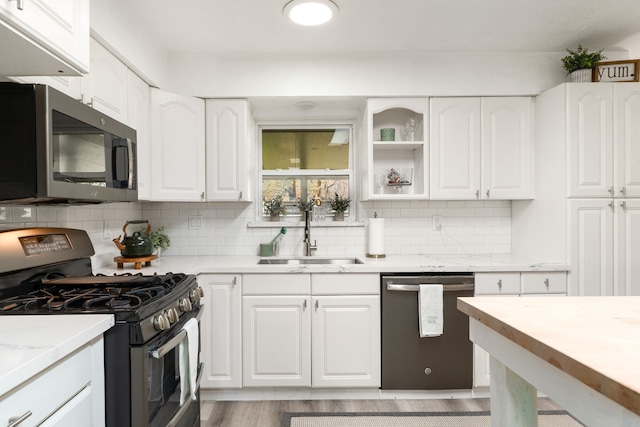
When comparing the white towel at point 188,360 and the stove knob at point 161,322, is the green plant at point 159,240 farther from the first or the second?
the stove knob at point 161,322

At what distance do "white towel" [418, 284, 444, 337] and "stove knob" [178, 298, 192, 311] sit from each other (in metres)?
1.44

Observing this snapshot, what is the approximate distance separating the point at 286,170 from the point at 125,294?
197 cm

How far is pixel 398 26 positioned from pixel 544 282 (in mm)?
1964

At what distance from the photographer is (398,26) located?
2.35 m

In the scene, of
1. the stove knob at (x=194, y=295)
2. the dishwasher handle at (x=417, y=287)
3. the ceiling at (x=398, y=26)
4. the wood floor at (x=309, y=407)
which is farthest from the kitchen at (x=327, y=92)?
the wood floor at (x=309, y=407)

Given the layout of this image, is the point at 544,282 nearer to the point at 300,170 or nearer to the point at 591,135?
the point at 591,135

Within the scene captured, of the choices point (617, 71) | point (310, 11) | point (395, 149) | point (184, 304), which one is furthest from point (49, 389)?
point (617, 71)

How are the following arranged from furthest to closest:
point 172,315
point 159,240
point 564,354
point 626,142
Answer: point 159,240 → point 626,142 → point 172,315 → point 564,354

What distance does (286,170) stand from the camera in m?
3.18

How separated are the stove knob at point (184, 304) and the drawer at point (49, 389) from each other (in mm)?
443

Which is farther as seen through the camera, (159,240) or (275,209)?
(275,209)

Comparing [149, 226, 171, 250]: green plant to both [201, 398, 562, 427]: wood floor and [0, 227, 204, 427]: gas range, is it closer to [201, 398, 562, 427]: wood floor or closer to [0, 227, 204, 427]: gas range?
[0, 227, 204, 427]: gas range

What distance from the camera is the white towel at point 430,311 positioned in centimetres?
232

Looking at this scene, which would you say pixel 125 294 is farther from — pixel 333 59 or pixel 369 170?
pixel 333 59
